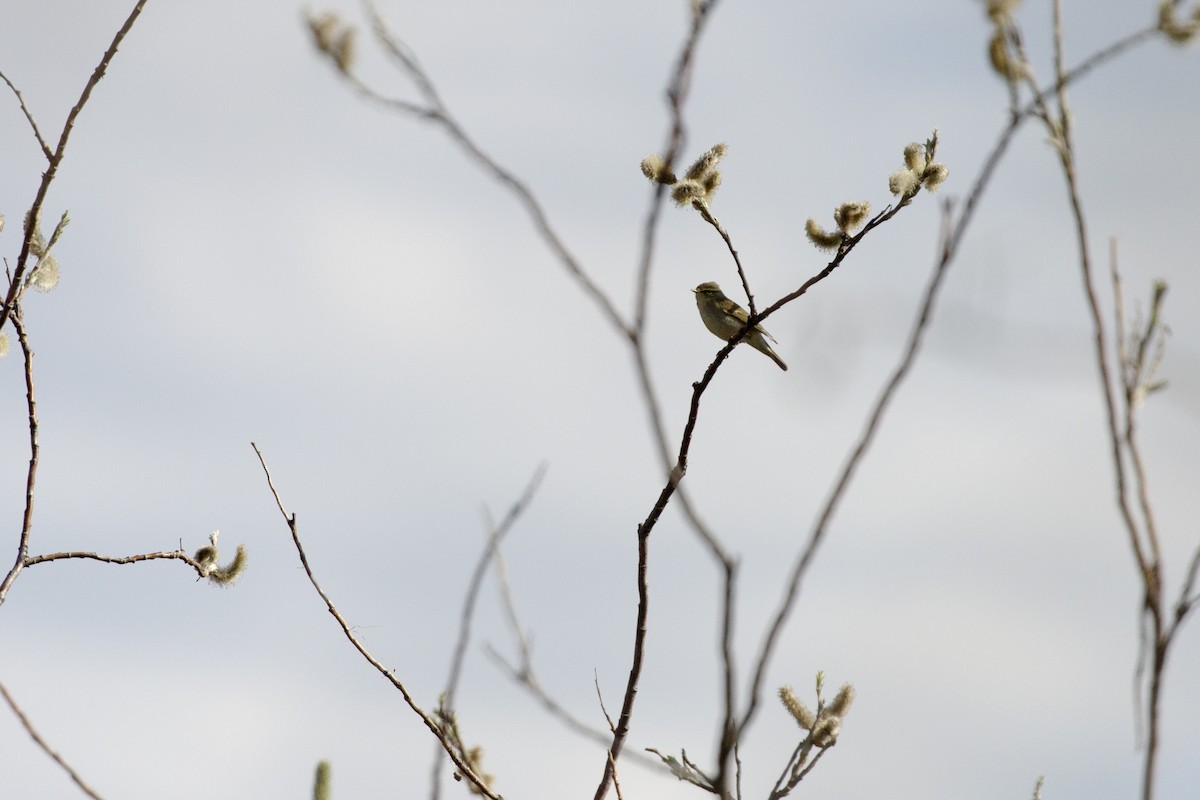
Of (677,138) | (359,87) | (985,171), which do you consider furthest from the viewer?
(359,87)

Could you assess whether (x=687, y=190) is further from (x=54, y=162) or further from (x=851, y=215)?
(x=54, y=162)

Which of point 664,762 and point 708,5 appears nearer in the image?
point 708,5

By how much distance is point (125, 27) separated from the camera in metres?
3.93

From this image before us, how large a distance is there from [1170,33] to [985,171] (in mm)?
994

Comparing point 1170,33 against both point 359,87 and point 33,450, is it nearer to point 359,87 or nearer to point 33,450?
point 359,87

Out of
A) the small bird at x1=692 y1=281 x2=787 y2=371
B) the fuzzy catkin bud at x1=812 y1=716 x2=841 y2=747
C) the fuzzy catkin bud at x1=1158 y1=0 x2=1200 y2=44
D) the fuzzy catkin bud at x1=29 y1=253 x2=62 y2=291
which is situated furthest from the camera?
the small bird at x1=692 y1=281 x2=787 y2=371

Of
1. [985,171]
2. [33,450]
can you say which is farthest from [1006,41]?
[33,450]

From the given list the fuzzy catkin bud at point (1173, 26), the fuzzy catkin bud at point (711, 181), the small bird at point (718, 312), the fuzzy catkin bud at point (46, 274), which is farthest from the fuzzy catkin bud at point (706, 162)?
the small bird at point (718, 312)

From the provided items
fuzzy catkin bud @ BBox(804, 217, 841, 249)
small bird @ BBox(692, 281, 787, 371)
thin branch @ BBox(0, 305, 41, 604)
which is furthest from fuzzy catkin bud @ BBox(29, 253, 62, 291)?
small bird @ BBox(692, 281, 787, 371)

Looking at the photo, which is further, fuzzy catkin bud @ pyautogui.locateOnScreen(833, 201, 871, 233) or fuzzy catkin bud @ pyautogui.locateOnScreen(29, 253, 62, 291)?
fuzzy catkin bud @ pyautogui.locateOnScreen(29, 253, 62, 291)

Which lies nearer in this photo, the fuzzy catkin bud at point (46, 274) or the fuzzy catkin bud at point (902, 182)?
the fuzzy catkin bud at point (902, 182)

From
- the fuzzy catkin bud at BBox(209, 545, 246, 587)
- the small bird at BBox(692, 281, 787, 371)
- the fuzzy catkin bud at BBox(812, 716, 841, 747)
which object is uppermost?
the small bird at BBox(692, 281, 787, 371)

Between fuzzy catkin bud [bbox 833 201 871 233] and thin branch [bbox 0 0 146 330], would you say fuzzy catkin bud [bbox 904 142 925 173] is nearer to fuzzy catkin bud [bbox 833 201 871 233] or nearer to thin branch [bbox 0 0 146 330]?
fuzzy catkin bud [bbox 833 201 871 233]

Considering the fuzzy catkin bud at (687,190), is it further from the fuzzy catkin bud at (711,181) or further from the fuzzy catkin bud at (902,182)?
the fuzzy catkin bud at (902,182)
